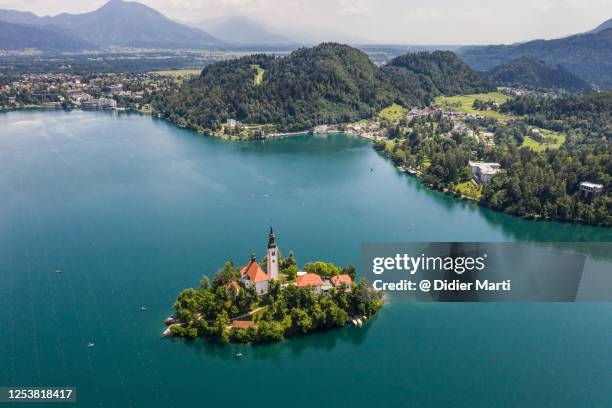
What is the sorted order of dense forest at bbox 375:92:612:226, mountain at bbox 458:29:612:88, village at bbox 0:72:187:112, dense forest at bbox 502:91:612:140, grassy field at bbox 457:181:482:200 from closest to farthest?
dense forest at bbox 375:92:612:226 → grassy field at bbox 457:181:482:200 → dense forest at bbox 502:91:612:140 → village at bbox 0:72:187:112 → mountain at bbox 458:29:612:88

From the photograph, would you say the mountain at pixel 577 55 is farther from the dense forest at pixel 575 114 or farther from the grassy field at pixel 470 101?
the dense forest at pixel 575 114

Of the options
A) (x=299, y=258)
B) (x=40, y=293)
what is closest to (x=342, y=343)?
(x=299, y=258)

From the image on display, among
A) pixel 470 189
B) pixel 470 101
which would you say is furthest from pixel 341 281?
pixel 470 101

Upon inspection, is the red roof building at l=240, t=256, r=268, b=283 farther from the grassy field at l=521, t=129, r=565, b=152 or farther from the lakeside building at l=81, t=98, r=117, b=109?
the lakeside building at l=81, t=98, r=117, b=109

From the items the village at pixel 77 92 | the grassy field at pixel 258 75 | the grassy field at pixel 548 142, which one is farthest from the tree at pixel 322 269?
the village at pixel 77 92

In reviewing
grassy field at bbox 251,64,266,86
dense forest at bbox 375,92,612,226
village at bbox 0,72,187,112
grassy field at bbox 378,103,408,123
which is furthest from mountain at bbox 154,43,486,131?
dense forest at bbox 375,92,612,226

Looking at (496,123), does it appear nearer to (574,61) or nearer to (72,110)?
(72,110)

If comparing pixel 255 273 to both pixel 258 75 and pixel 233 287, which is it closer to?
pixel 233 287
